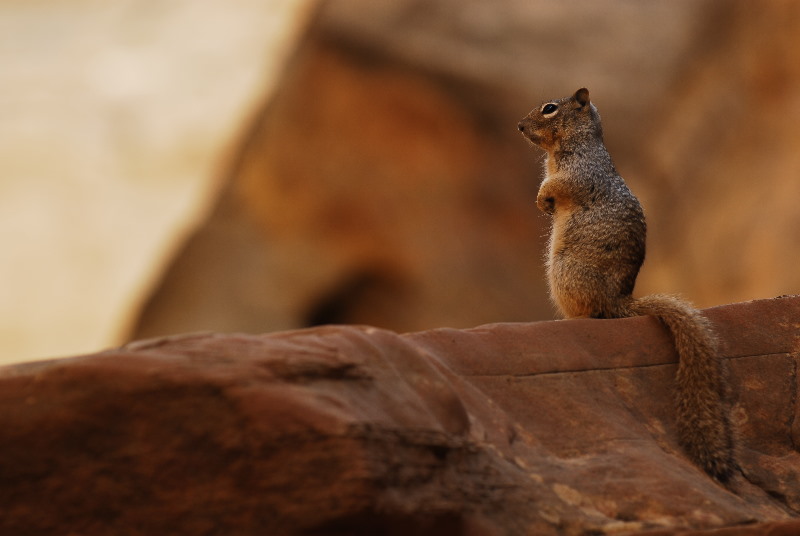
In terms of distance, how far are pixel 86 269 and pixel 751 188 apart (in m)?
13.0

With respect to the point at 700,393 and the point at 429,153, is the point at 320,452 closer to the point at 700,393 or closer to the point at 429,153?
the point at 700,393

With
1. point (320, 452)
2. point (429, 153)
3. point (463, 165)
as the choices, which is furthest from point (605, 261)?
point (429, 153)

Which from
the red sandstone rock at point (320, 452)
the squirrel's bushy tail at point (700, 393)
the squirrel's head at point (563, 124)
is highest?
the squirrel's head at point (563, 124)

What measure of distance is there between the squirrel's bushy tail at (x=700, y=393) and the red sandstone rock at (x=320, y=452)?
0.14m

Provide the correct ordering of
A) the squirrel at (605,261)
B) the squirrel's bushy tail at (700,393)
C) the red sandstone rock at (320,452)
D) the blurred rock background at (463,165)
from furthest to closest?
the blurred rock background at (463,165)
the squirrel at (605,261)
the squirrel's bushy tail at (700,393)
the red sandstone rock at (320,452)

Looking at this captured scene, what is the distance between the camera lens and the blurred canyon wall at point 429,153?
19312mm

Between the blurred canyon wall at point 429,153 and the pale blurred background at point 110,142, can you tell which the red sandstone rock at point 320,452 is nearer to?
the blurred canyon wall at point 429,153

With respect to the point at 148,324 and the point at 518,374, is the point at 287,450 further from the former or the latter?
the point at 148,324

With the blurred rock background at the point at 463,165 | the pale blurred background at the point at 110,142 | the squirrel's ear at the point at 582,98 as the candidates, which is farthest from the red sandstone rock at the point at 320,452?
the pale blurred background at the point at 110,142

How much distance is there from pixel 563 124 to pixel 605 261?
1362mm

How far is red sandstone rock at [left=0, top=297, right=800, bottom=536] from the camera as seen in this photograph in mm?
4379

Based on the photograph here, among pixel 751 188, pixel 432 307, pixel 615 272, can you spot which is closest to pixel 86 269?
pixel 432 307

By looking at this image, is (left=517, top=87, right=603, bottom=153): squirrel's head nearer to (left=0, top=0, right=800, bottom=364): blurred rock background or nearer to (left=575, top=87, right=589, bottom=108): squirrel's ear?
(left=575, top=87, right=589, bottom=108): squirrel's ear

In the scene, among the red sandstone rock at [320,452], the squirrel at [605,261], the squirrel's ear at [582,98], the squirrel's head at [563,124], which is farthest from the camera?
the squirrel's ear at [582,98]
